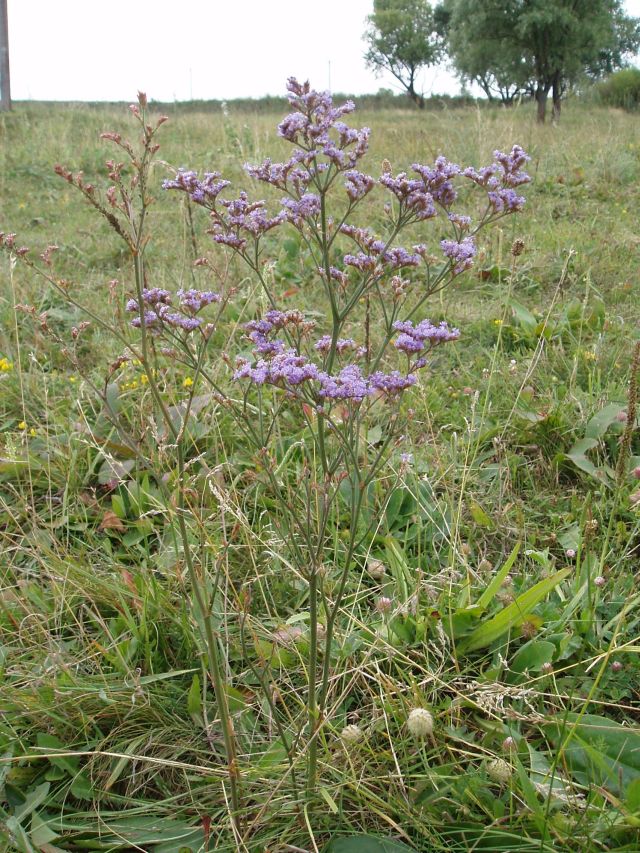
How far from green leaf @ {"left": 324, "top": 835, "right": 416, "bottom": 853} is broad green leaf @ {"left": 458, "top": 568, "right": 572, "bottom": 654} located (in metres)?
0.58

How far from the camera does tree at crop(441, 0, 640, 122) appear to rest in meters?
25.0

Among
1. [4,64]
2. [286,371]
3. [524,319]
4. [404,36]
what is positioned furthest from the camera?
[404,36]

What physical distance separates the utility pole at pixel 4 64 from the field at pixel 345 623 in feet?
32.9

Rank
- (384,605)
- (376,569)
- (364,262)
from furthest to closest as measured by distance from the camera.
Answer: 1. (376,569)
2. (384,605)
3. (364,262)

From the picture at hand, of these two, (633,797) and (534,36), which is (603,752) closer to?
(633,797)

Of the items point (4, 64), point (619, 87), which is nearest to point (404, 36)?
point (619, 87)

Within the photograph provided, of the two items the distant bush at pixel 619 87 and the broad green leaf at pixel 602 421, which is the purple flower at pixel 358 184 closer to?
the broad green leaf at pixel 602 421

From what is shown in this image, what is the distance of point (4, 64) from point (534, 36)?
21.2 m

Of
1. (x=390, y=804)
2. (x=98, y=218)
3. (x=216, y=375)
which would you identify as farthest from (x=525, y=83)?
(x=390, y=804)

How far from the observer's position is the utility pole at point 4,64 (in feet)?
35.9

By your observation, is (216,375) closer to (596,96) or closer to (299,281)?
(299,281)

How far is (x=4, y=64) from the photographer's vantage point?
450 inches

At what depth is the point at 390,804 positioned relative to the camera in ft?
4.86

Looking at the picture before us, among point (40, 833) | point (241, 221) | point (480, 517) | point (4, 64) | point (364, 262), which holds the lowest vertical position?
point (40, 833)
